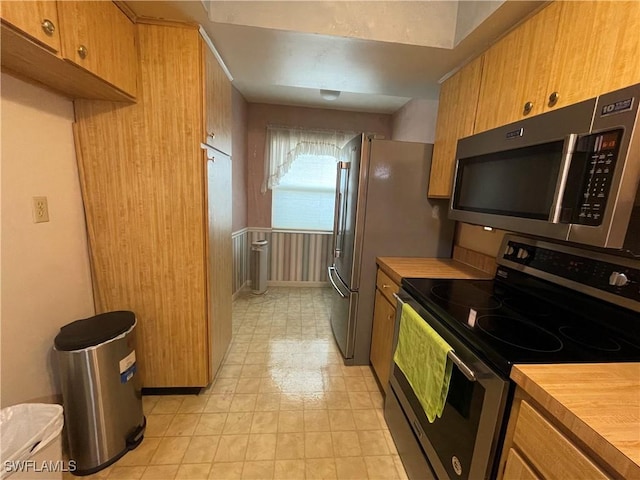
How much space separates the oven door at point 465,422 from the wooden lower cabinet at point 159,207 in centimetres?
131

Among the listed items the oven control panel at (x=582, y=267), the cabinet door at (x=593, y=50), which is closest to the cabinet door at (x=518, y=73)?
the cabinet door at (x=593, y=50)

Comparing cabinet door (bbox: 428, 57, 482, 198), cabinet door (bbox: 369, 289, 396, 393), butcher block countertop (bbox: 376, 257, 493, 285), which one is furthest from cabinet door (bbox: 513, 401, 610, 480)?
cabinet door (bbox: 428, 57, 482, 198)

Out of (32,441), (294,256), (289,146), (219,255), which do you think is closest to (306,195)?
(289,146)

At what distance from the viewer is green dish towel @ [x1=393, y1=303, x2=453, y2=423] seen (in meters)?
1.04

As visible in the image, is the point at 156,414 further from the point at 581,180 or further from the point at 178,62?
the point at 581,180

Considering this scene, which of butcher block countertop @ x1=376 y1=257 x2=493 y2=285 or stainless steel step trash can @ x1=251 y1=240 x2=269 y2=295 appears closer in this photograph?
butcher block countertop @ x1=376 y1=257 x2=493 y2=285

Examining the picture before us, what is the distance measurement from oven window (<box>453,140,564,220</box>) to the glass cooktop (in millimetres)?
395

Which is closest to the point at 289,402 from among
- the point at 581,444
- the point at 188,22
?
the point at 581,444

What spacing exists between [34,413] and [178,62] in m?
1.74

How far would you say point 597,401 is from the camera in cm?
65

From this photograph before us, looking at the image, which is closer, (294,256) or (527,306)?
(527,306)

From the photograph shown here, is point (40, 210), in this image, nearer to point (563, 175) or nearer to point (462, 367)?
point (462, 367)

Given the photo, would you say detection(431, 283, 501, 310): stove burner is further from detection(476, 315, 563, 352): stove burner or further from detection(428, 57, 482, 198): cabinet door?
detection(428, 57, 482, 198): cabinet door

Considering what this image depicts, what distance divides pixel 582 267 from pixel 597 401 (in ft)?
1.98
